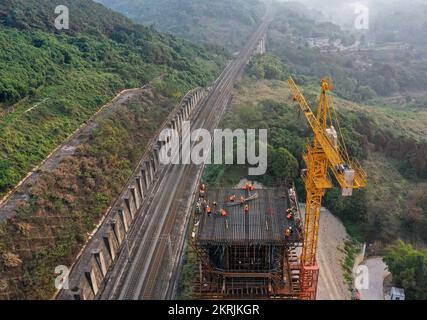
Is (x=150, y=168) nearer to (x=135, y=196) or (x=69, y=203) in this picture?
(x=135, y=196)

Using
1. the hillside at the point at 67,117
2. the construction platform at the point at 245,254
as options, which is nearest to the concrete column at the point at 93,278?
the hillside at the point at 67,117

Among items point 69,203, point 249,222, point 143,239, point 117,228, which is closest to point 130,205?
point 117,228

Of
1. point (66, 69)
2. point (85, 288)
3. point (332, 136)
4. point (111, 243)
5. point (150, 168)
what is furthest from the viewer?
point (66, 69)

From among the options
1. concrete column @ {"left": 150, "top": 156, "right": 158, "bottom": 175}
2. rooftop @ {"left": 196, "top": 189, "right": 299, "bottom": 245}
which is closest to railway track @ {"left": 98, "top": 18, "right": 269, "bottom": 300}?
concrete column @ {"left": 150, "top": 156, "right": 158, "bottom": 175}

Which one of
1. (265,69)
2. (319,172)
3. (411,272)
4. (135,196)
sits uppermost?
(265,69)

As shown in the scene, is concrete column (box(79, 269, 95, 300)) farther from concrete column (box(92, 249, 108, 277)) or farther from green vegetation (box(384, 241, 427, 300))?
green vegetation (box(384, 241, 427, 300))

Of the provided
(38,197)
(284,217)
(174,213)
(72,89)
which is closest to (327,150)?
(284,217)

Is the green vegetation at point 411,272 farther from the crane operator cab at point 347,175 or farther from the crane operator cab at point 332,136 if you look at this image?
the crane operator cab at point 332,136
